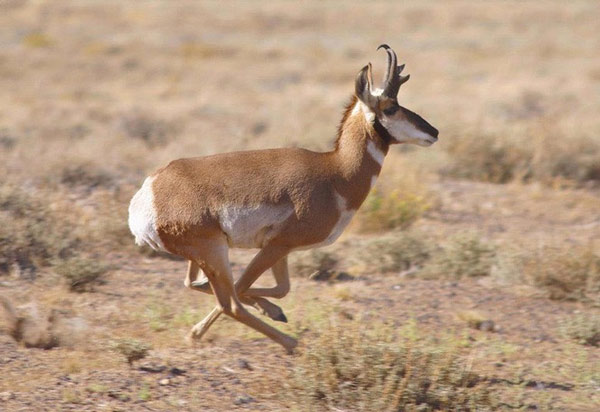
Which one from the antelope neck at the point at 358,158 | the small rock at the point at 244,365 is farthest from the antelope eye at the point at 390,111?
the small rock at the point at 244,365

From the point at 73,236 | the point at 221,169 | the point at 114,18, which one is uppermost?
the point at 114,18

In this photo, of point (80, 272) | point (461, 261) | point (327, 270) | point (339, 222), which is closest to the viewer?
point (339, 222)

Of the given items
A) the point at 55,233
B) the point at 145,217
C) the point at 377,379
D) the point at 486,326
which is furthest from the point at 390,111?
the point at 55,233

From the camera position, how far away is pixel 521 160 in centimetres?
1530

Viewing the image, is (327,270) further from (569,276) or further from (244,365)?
(244,365)

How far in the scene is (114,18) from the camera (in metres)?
Result: 57.0

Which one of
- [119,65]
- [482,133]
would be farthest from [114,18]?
[482,133]

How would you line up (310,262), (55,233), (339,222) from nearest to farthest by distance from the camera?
1. (339,222)
2. (55,233)
3. (310,262)

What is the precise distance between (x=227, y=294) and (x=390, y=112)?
1.84m

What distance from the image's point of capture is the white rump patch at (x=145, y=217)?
6781mm

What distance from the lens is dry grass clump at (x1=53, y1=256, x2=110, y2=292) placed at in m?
8.62

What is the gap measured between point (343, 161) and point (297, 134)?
32.5 feet

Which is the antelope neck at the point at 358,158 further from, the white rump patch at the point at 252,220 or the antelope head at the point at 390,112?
the white rump patch at the point at 252,220

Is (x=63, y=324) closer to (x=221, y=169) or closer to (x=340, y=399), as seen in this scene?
(x=221, y=169)
